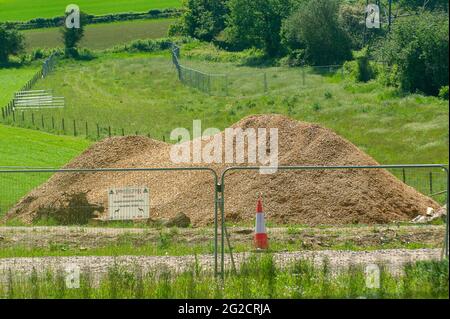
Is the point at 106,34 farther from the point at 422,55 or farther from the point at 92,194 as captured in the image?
the point at 92,194

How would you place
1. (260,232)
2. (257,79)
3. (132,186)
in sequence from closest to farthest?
(260,232) → (132,186) → (257,79)

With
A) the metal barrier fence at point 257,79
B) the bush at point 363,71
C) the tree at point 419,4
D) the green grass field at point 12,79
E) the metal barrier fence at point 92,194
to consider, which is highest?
the tree at point 419,4

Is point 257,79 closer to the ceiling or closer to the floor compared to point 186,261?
closer to the floor

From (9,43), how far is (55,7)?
23.6 metres

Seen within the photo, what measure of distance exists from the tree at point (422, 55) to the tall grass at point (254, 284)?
44692mm

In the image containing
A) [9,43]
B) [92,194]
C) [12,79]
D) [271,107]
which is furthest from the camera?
[9,43]

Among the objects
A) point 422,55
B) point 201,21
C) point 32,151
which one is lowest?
point 32,151

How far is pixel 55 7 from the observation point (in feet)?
401

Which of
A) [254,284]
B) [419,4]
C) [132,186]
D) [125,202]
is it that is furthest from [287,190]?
[419,4]

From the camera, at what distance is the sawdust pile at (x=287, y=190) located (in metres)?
24.4

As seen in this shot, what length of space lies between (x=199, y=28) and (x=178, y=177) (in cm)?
8926

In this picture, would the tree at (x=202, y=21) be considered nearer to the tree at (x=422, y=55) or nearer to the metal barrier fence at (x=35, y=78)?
the metal barrier fence at (x=35, y=78)

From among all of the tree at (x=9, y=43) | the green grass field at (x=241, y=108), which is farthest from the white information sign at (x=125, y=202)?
the tree at (x=9, y=43)
